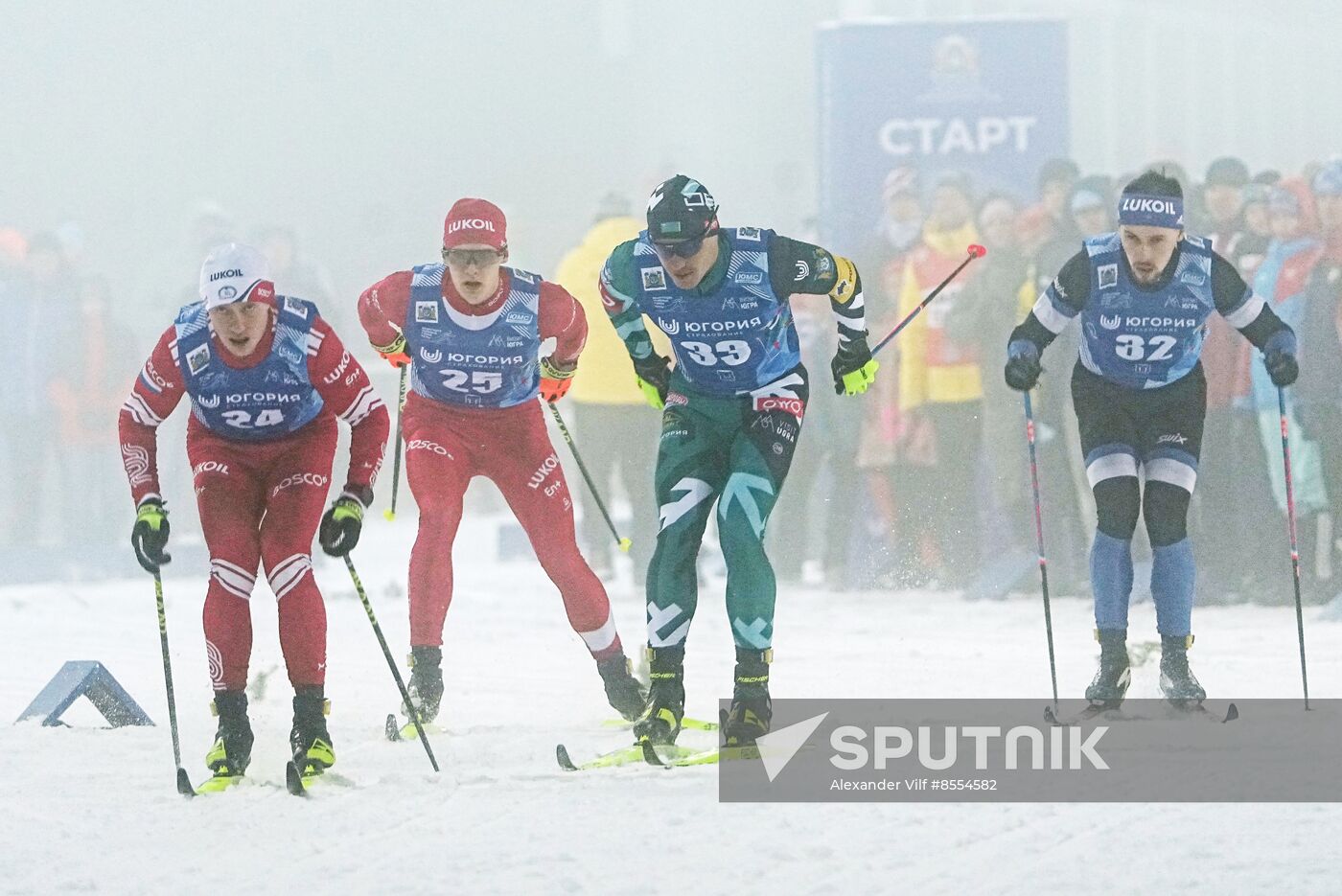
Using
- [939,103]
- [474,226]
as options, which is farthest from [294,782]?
[939,103]

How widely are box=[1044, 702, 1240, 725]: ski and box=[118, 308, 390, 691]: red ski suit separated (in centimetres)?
222

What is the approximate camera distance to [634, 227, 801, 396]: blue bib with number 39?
20.3ft

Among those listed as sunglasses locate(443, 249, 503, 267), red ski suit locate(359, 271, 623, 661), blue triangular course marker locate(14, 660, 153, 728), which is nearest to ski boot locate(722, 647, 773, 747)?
red ski suit locate(359, 271, 623, 661)

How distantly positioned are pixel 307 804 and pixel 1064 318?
118 inches

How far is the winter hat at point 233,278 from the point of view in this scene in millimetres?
5703

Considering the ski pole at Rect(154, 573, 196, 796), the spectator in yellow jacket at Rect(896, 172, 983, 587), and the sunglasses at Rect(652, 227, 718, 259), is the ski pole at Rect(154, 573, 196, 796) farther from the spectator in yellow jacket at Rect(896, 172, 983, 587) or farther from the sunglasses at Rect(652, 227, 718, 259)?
the spectator in yellow jacket at Rect(896, 172, 983, 587)

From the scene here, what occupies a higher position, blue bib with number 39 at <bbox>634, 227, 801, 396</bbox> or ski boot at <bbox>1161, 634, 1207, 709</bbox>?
blue bib with number 39 at <bbox>634, 227, 801, 396</bbox>

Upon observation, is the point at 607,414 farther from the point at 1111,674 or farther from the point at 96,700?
the point at 1111,674

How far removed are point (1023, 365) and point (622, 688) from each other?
1.70 meters

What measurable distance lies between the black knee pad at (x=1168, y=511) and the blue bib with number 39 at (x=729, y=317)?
1.34m

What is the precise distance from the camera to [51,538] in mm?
14531

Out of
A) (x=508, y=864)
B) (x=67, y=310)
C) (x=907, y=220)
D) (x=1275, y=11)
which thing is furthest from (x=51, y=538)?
(x=1275, y=11)

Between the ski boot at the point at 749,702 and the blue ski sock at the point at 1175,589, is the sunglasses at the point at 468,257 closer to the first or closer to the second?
the ski boot at the point at 749,702

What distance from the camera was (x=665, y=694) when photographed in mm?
6125
